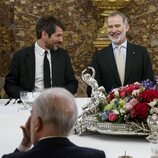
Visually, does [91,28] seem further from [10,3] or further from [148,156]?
[148,156]

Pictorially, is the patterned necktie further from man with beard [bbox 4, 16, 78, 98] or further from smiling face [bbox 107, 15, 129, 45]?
man with beard [bbox 4, 16, 78, 98]

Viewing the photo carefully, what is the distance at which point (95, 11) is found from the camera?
303 inches

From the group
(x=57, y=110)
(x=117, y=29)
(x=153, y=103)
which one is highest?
(x=117, y=29)

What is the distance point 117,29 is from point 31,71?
40.7 inches

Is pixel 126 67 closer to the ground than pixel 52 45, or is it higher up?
closer to the ground

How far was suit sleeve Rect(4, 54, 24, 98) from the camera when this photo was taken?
5.02 meters

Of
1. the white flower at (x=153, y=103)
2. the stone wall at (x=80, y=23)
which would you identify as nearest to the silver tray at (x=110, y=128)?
the white flower at (x=153, y=103)

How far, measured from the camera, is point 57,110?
86.1 inches

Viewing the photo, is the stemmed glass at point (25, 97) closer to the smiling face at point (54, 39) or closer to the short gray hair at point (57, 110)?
the smiling face at point (54, 39)

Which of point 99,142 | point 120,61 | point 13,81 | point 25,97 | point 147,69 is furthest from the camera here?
point 120,61

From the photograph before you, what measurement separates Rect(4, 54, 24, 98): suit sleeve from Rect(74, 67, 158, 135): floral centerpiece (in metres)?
1.63

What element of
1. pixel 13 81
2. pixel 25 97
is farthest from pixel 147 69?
pixel 25 97

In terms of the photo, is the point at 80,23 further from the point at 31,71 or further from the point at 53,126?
the point at 53,126

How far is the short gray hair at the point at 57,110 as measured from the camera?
219 cm
